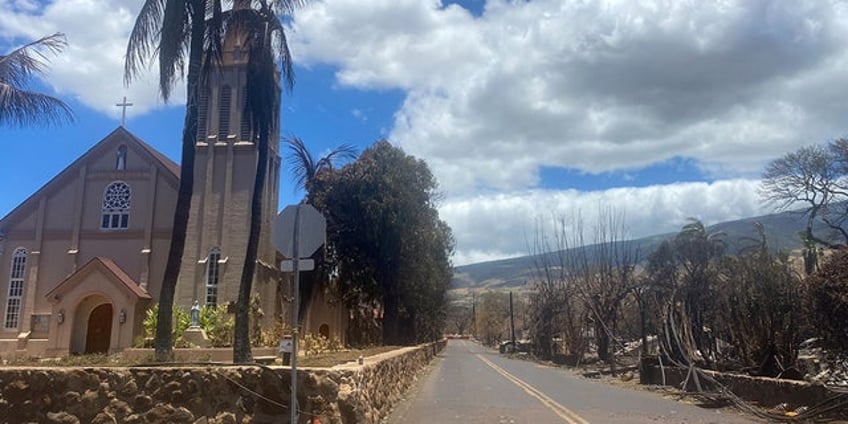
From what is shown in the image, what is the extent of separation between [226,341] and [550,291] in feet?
79.1

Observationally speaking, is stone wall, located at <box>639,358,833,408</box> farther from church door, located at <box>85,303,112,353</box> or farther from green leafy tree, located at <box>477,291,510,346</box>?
green leafy tree, located at <box>477,291,510,346</box>

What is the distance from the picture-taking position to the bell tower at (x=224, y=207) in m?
33.9

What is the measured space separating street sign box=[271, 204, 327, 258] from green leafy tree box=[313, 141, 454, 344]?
28825 mm

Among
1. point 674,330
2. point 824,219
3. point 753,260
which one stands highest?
point 824,219

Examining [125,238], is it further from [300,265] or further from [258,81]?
[300,265]

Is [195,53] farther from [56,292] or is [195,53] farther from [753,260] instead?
[56,292]

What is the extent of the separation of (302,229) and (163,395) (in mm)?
2980

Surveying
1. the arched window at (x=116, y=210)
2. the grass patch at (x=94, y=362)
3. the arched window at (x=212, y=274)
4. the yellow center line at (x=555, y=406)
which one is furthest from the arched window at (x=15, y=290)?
the yellow center line at (x=555, y=406)

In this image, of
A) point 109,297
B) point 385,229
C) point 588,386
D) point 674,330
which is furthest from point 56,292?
point 674,330

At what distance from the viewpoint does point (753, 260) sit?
19891mm

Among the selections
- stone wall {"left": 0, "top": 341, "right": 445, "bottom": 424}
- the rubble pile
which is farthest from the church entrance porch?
the rubble pile

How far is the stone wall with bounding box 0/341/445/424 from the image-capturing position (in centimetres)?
959

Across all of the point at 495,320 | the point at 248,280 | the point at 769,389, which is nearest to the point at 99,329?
the point at 248,280

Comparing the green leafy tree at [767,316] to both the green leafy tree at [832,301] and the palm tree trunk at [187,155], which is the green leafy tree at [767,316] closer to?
the green leafy tree at [832,301]
